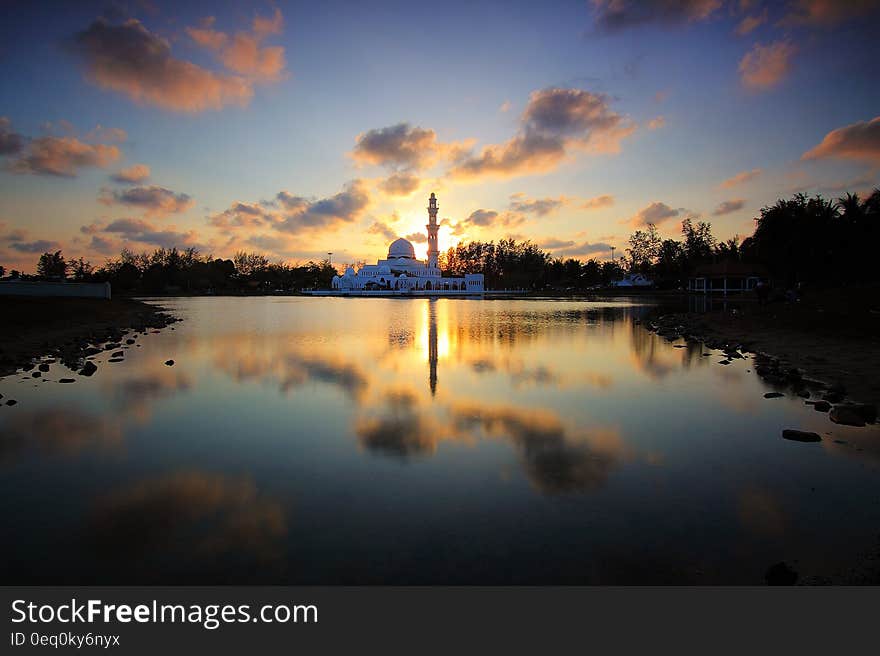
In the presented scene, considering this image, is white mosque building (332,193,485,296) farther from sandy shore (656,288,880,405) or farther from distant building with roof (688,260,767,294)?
sandy shore (656,288,880,405)

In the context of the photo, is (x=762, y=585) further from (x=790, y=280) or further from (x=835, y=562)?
(x=790, y=280)

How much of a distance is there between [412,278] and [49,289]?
9512 cm

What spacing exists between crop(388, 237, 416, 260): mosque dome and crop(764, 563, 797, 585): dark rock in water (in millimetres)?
135387

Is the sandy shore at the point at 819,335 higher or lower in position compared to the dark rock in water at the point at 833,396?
higher

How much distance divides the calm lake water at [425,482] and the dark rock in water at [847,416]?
21cm

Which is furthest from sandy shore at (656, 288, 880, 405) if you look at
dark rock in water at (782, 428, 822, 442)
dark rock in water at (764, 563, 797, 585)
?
dark rock in water at (764, 563, 797, 585)

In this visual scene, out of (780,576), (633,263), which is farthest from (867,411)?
(633,263)

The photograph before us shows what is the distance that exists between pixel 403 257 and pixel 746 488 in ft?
434

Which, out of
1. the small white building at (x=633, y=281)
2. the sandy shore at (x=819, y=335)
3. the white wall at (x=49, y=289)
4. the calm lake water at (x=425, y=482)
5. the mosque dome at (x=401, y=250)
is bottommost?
the calm lake water at (x=425, y=482)

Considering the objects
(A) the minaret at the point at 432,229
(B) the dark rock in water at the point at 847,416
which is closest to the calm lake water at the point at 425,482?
(B) the dark rock in water at the point at 847,416

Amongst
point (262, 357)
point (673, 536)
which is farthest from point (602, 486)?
point (262, 357)

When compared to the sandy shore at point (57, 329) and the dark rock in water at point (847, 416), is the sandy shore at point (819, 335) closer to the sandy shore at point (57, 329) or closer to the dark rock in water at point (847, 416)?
the dark rock in water at point (847, 416)

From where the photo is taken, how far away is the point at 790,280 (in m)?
49.2

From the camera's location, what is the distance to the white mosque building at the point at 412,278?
130000 millimetres
